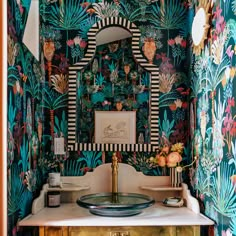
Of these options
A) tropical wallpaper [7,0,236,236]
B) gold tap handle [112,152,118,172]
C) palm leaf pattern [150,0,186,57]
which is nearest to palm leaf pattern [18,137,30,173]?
tropical wallpaper [7,0,236,236]

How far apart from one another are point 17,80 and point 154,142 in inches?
39.1

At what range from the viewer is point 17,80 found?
6.28ft

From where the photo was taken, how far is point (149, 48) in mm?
2520

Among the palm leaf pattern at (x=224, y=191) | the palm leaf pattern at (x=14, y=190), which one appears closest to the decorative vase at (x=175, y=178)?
the palm leaf pattern at (x=224, y=191)

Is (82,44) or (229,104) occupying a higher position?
(82,44)

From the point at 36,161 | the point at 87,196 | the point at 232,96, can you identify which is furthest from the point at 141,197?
the point at 232,96

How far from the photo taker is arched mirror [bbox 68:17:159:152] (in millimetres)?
2467

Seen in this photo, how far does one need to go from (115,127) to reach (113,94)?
0.72 feet

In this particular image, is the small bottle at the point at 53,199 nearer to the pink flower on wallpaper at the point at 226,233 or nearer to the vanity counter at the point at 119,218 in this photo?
the vanity counter at the point at 119,218

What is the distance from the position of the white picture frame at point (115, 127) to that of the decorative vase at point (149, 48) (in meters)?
0.39

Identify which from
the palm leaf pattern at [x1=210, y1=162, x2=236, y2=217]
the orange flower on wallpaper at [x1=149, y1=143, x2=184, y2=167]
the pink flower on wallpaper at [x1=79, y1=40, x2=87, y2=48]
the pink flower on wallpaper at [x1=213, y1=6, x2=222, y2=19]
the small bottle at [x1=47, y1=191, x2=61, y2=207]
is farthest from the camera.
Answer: the pink flower on wallpaper at [x1=79, y1=40, x2=87, y2=48]

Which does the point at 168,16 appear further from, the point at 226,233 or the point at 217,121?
the point at 226,233

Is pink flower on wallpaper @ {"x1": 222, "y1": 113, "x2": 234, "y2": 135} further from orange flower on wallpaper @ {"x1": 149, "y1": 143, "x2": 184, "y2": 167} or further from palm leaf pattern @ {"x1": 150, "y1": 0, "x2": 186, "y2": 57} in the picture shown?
palm leaf pattern @ {"x1": 150, "y1": 0, "x2": 186, "y2": 57}

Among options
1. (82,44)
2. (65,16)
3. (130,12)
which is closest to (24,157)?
(82,44)
